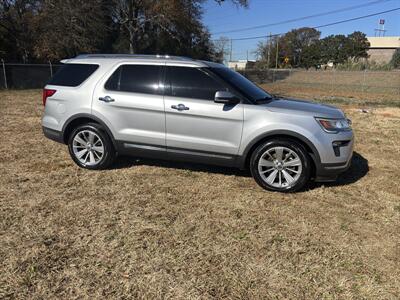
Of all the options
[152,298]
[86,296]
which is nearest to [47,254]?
[86,296]

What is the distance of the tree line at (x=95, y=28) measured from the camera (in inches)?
1119

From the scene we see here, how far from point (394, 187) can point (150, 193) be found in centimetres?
342

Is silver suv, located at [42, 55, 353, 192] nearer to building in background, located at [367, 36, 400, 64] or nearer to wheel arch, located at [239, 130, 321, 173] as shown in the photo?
wheel arch, located at [239, 130, 321, 173]

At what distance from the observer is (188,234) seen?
409cm

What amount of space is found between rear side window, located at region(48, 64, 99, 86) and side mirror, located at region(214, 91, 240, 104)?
199cm

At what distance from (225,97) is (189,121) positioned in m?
0.61

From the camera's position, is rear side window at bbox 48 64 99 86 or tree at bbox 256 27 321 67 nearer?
rear side window at bbox 48 64 99 86

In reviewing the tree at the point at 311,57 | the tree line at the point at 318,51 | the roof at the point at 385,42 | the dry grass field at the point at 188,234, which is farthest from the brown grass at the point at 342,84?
the roof at the point at 385,42

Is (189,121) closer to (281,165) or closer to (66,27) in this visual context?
(281,165)

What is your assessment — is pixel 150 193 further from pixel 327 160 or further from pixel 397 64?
pixel 397 64

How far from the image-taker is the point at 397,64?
52938mm

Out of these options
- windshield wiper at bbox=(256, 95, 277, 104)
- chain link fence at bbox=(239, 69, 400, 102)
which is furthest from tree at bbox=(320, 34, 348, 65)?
windshield wiper at bbox=(256, 95, 277, 104)

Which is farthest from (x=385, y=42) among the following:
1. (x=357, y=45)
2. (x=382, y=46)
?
(x=357, y=45)

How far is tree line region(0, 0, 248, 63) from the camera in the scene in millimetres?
28422
